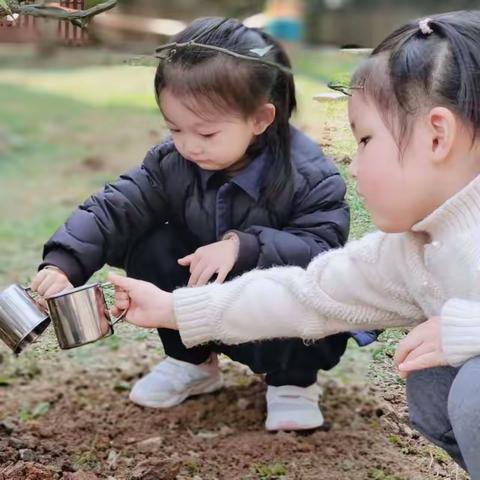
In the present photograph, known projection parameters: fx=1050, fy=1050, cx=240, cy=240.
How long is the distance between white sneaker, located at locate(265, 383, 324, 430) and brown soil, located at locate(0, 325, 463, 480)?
0.08 feet

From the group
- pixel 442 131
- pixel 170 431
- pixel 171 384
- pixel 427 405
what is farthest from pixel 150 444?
pixel 442 131

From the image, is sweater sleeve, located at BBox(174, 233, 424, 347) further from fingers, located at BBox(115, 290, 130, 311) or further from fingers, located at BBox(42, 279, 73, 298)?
fingers, located at BBox(42, 279, 73, 298)

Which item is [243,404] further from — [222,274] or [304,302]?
[304,302]

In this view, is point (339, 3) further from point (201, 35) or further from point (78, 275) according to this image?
point (78, 275)

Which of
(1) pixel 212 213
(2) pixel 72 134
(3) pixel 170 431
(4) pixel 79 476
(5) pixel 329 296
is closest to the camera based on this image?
(5) pixel 329 296

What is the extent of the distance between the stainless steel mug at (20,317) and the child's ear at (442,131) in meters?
0.70

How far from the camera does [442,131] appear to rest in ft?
4.81

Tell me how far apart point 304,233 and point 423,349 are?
46cm

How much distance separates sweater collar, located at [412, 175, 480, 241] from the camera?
4.89 ft

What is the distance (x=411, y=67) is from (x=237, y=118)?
1.53 feet

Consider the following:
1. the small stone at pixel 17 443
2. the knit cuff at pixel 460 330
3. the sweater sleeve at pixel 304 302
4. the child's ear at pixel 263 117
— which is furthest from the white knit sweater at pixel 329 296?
the small stone at pixel 17 443

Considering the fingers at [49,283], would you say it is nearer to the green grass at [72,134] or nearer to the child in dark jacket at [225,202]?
the child in dark jacket at [225,202]

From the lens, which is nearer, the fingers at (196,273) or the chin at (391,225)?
the chin at (391,225)

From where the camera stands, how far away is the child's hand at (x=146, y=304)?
1.70 metres
